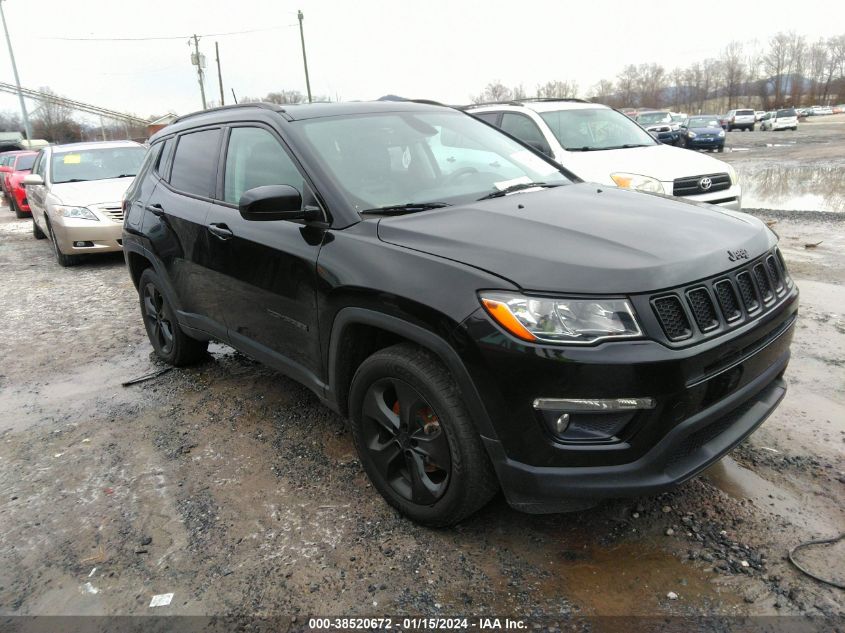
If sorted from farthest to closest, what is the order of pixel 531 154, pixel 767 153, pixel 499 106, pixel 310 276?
pixel 767 153 < pixel 499 106 < pixel 531 154 < pixel 310 276

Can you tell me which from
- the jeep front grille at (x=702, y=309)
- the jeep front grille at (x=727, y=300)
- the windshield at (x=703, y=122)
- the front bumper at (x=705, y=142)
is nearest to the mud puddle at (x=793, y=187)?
the front bumper at (x=705, y=142)

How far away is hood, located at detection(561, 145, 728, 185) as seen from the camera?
6855 millimetres

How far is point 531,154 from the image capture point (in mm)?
3896

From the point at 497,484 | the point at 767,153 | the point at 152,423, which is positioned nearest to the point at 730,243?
the point at 497,484

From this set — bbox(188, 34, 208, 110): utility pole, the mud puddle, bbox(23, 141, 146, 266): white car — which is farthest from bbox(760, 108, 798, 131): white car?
bbox(23, 141, 146, 266): white car

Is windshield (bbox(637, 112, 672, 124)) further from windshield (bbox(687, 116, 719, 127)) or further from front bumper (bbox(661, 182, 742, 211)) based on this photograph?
front bumper (bbox(661, 182, 742, 211))

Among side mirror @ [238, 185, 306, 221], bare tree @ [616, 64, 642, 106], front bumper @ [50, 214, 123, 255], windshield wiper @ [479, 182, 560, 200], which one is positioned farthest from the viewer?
bare tree @ [616, 64, 642, 106]

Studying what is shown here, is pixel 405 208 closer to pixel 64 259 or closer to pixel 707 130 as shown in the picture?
pixel 64 259

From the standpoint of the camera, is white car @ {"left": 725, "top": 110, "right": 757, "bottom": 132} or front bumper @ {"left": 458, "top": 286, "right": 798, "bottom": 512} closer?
front bumper @ {"left": 458, "top": 286, "right": 798, "bottom": 512}

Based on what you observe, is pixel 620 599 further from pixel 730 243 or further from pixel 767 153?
pixel 767 153

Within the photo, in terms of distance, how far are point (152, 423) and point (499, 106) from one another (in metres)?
6.07

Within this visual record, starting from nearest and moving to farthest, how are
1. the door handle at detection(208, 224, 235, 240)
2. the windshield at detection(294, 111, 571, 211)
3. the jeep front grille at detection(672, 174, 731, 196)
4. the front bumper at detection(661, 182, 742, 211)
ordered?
the windshield at detection(294, 111, 571, 211), the door handle at detection(208, 224, 235, 240), the jeep front grille at detection(672, 174, 731, 196), the front bumper at detection(661, 182, 742, 211)

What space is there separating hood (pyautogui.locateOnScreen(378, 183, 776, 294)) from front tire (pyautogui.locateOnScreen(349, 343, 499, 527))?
48 cm

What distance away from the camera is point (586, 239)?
2.41 metres
